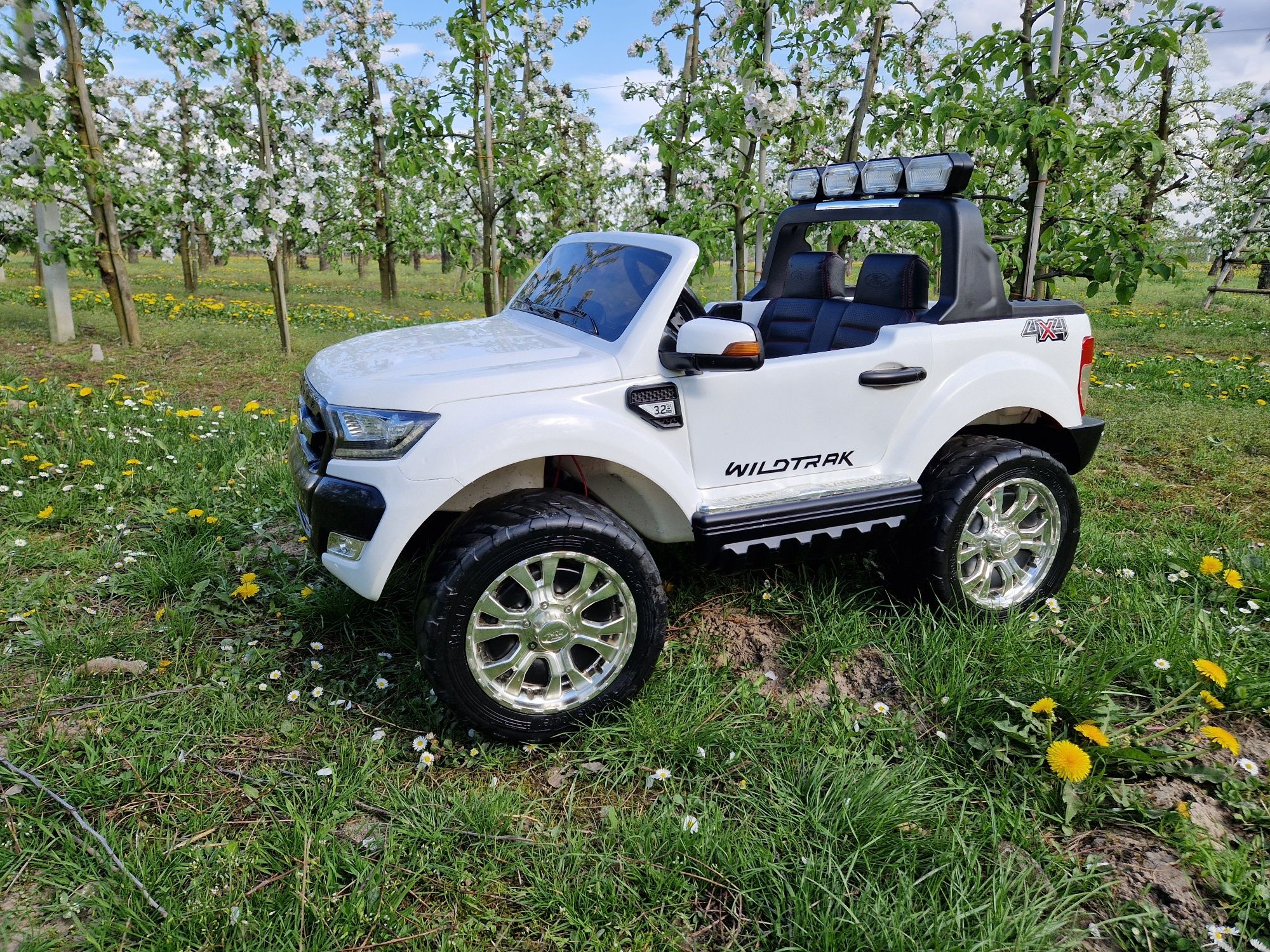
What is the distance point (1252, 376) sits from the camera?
27.9 feet

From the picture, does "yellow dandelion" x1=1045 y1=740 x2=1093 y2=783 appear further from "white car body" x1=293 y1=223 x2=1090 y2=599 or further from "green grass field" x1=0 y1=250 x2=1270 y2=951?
"white car body" x1=293 y1=223 x2=1090 y2=599

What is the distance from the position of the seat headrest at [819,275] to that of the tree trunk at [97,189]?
7.98 meters

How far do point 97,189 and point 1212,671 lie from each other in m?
10.2

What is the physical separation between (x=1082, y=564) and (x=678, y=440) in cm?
244

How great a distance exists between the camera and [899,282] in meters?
3.64

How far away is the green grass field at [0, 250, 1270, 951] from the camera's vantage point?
2123 mm

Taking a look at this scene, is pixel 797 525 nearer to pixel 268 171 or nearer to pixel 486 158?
pixel 486 158

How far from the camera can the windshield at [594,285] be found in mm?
3137

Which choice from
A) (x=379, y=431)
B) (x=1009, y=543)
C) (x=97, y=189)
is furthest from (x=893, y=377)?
(x=97, y=189)

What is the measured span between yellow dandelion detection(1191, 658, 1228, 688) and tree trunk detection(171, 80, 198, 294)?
1125cm

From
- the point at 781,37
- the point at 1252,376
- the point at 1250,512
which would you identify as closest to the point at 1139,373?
the point at 1252,376

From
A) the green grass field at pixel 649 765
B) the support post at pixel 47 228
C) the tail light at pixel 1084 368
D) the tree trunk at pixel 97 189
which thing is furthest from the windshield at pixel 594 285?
the support post at pixel 47 228

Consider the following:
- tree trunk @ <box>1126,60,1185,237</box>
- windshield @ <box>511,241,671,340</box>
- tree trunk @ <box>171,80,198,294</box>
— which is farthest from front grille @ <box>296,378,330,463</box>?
tree trunk @ <box>1126,60,1185,237</box>

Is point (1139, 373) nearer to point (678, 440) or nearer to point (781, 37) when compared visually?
point (781, 37)
